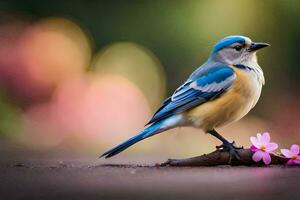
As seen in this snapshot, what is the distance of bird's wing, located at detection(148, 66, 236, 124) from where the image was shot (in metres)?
2.74

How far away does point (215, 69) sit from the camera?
2.89 m

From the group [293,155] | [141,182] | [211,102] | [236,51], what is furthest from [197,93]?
[141,182]

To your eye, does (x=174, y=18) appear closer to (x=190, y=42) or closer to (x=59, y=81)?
(x=190, y=42)

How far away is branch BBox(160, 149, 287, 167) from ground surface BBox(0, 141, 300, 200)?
76 millimetres

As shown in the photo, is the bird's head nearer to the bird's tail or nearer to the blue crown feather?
the blue crown feather

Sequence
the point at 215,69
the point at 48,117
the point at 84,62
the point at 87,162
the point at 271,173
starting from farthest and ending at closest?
the point at 84,62, the point at 48,117, the point at 215,69, the point at 87,162, the point at 271,173

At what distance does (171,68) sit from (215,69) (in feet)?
10.3

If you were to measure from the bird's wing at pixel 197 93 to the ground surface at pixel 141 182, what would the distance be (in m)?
0.28

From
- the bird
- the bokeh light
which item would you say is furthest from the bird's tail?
the bokeh light

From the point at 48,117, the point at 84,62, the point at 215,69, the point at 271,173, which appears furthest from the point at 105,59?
the point at 271,173

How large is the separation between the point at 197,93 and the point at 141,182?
2.84 feet

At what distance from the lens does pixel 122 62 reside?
5.82 meters

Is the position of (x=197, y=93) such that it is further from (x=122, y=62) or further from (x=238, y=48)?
(x=122, y=62)

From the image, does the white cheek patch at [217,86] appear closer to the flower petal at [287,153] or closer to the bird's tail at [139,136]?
the bird's tail at [139,136]
